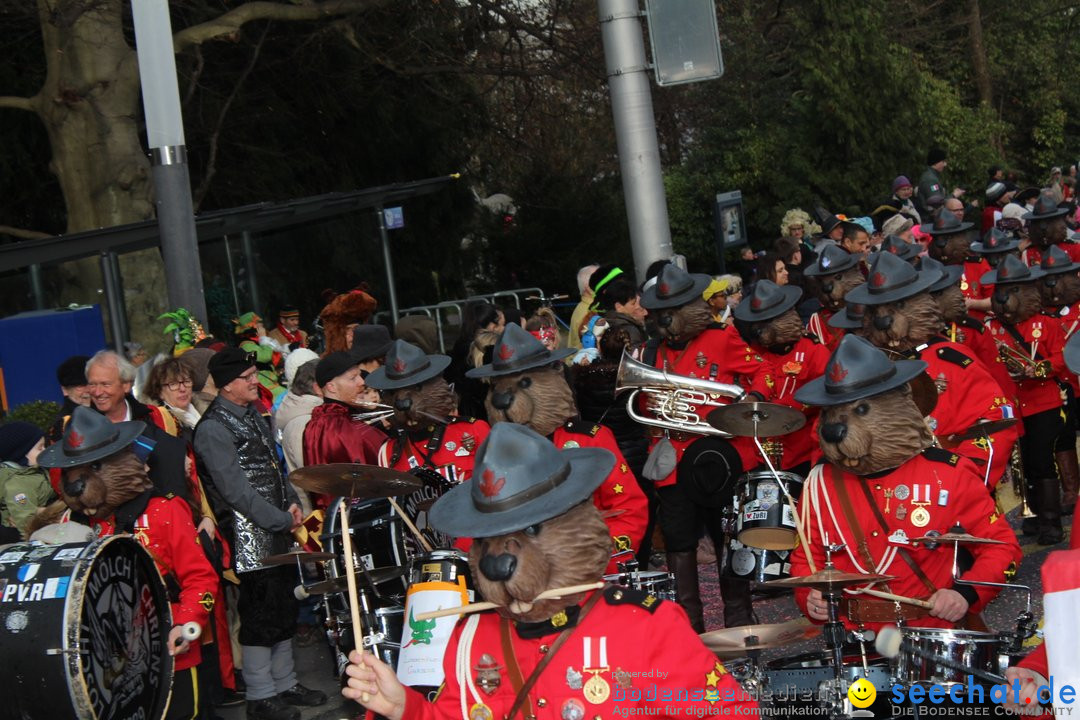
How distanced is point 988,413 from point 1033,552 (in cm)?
261

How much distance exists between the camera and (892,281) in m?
7.08

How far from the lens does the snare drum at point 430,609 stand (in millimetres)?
5500

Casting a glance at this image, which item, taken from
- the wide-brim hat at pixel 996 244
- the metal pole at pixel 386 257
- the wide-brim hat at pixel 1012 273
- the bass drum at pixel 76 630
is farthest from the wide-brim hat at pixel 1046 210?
the bass drum at pixel 76 630

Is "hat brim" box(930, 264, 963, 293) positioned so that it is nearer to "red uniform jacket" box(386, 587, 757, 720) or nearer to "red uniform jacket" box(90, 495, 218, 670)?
"red uniform jacket" box(90, 495, 218, 670)

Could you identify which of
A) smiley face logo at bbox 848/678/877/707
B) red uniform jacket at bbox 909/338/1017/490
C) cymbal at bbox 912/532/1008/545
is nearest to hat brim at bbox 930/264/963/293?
red uniform jacket at bbox 909/338/1017/490

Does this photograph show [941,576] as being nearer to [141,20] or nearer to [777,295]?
[777,295]

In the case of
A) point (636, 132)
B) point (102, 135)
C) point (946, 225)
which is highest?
point (102, 135)

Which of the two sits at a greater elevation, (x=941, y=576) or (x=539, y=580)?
(x=539, y=580)

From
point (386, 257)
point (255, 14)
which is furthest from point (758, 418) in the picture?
point (386, 257)

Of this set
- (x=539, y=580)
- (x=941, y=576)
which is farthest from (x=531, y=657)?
(x=941, y=576)

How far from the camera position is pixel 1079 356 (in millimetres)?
3729

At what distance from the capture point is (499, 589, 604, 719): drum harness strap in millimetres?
3695

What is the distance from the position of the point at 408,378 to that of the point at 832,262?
383 centimetres

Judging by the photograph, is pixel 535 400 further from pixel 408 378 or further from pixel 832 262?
pixel 832 262
